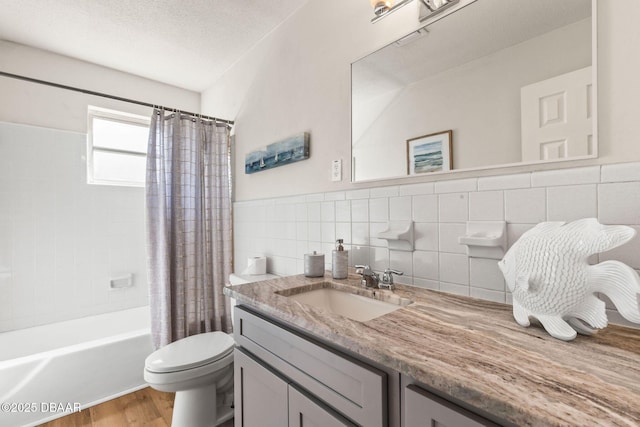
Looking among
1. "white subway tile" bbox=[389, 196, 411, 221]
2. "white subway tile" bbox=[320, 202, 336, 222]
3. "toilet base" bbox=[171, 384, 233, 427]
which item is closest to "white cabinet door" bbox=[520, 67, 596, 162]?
"white subway tile" bbox=[389, 196, 411, 221]

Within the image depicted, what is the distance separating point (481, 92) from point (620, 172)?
1.50 feet

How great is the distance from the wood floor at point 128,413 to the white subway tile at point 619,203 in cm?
202

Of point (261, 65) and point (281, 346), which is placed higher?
point (261, 65)

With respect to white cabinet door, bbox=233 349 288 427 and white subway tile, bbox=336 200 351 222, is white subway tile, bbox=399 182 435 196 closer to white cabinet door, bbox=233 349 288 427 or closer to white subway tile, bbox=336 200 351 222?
white subway tile, bbox=336 200 351 222

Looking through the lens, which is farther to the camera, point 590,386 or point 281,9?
point 281,9

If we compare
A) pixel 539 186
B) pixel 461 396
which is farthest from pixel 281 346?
pixel 539 186

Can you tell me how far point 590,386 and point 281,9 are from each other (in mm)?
2151

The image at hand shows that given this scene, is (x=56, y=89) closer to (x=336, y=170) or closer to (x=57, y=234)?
(x=57, y=234)

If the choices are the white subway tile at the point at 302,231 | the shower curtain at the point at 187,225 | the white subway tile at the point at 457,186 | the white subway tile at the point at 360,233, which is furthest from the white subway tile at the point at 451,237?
the shower curtain at the point at 187,225

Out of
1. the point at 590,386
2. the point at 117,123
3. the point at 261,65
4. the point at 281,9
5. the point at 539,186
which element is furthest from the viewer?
the point at 117,123

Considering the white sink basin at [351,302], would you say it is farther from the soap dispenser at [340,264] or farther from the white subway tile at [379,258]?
the white subway tile at [379,258]

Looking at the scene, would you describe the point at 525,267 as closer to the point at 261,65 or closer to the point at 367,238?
the point at 367,238

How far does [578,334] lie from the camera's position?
0.69 m

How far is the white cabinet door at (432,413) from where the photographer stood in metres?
0.49
